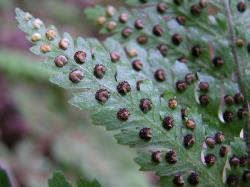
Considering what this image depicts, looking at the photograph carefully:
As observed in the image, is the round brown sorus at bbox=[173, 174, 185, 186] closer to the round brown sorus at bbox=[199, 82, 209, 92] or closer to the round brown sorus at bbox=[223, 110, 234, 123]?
the round brown sorus at bbox=[223, 110, 234, 123]

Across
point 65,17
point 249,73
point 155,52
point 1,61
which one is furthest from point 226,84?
point 65,17

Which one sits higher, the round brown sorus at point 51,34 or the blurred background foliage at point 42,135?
the round brown sorus at point 51,34

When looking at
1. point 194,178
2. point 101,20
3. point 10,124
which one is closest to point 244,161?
point 194,178

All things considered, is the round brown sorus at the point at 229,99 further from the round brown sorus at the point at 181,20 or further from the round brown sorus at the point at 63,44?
the round brown sorus at the point at 63,44

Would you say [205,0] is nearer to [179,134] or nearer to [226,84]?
[226,84]

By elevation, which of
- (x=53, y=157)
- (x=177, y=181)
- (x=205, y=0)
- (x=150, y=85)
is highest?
(x=205, y=0)

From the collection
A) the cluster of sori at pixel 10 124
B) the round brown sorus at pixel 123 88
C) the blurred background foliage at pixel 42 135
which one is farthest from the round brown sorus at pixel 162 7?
the cluster of sori at pixel 10 124
